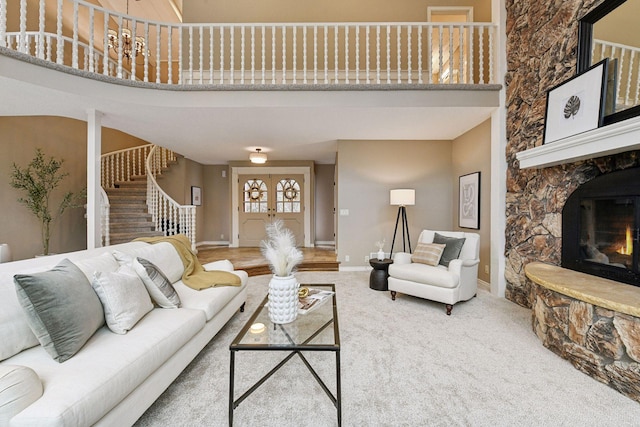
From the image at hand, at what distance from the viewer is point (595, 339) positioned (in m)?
1.88

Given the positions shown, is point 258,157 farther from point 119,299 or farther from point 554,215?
point 554,215

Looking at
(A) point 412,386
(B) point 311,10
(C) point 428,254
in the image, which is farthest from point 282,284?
A: (B) point 311,10

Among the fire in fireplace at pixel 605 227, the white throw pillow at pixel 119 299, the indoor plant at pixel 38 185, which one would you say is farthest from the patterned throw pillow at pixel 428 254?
the indoor plant at pixel 38 185

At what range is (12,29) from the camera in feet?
13.9

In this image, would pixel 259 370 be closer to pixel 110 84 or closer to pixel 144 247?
pixel 144 247

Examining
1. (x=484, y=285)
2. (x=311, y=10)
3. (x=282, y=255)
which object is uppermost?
(x=311, y=10)

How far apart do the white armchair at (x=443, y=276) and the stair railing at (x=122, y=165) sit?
6.22 meters

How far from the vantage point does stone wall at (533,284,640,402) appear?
5.56ft

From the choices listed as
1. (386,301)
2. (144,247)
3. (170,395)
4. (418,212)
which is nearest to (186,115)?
(144,247)

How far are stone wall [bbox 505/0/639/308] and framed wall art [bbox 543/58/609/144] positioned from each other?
7.8 inches

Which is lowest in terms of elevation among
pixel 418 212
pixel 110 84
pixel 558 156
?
pixel 418 212

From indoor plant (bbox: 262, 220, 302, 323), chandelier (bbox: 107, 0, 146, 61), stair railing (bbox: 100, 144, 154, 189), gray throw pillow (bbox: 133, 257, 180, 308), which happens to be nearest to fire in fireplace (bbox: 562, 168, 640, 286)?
indoor plant (bbox: 262, 220, 302, 323)

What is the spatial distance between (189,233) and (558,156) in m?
5.49

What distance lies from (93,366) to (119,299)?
47cm
